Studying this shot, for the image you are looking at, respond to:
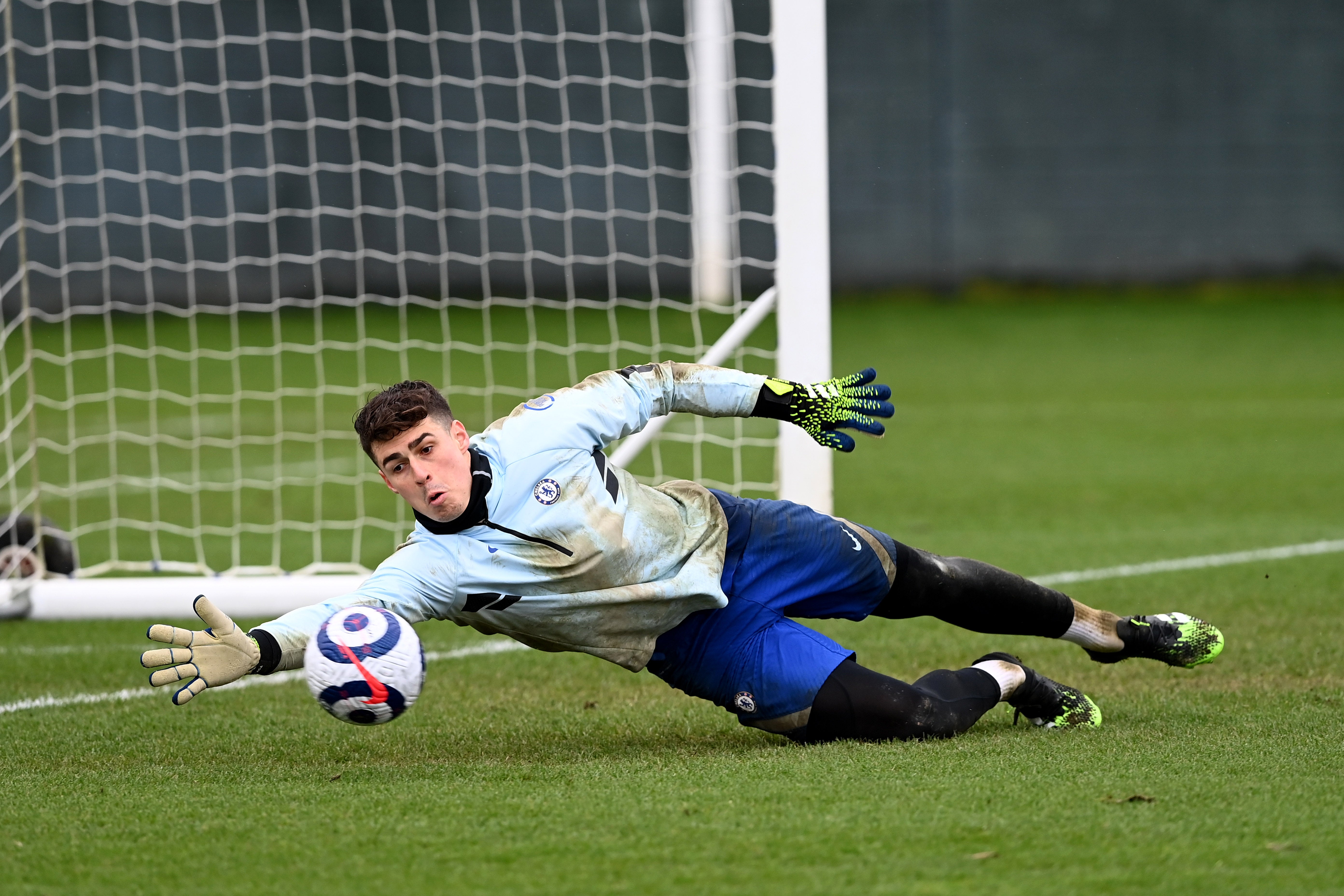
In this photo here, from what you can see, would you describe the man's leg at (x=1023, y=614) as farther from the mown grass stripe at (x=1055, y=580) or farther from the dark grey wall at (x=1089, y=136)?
the dark grey wall at (x=1089, y=136)

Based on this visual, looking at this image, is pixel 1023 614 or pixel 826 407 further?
pixel 1023 614

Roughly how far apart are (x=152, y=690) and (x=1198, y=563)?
462 cm

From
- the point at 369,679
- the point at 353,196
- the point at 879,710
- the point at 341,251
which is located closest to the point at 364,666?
the point at 369,679

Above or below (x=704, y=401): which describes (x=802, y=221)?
above

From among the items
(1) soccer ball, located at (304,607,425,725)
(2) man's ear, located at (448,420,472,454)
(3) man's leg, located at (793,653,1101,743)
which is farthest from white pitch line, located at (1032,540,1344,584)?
(1) soccer ball, located at (304,607,425,725)

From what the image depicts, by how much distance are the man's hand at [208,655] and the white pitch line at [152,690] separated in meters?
1.02

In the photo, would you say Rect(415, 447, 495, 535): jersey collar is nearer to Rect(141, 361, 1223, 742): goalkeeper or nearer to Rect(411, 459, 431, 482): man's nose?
Rect(141, 361, 1223, 742): goalkeeper

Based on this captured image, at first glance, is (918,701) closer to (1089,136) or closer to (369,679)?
(369,679)

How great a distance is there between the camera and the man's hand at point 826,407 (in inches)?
175

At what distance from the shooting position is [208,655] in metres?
3.81

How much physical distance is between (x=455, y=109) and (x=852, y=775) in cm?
1650

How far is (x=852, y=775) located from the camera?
3.80m

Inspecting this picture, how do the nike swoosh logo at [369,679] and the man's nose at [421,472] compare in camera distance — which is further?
the man's nose at [421,472]

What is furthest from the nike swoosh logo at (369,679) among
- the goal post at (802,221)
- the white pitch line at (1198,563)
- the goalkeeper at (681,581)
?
the white pitch line at (1198,563)
